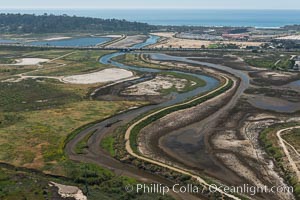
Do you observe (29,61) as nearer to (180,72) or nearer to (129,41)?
(180,72)

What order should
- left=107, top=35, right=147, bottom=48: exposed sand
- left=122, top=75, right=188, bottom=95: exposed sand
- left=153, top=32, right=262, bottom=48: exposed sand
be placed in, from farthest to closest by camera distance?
left=107, top=35, right=147, bottom=48: exposed sand
left=153, top=32, right=262, bottom=48: exposed sand
left=122, top=75, right=188, bottom=95: exposed sand

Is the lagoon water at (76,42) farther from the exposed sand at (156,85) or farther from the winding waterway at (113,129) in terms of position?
the winding waterway at (113,129)

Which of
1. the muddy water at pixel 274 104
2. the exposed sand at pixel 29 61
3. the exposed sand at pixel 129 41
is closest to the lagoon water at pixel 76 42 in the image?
the exposed sand at pixel 129 41

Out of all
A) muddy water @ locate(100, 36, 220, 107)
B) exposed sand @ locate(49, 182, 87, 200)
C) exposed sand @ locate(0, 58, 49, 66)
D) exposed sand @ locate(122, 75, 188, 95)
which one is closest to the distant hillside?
exposed sand @ locate(0, 58, 49, 66)

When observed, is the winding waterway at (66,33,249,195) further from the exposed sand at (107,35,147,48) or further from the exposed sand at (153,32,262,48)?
the exposed sand at (107,35,147,48)

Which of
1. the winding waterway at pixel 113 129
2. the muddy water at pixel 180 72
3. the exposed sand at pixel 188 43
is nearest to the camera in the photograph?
the winding waterway at pixel 113 129

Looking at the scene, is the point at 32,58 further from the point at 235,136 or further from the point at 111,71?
the point at 235,136

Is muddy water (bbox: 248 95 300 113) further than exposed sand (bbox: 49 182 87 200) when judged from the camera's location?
Yes
